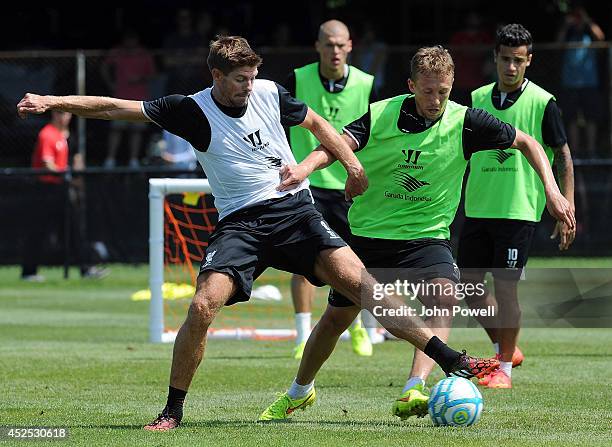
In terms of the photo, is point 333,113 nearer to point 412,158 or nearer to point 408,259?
point 412,158

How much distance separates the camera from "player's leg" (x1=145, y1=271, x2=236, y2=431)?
733 cm

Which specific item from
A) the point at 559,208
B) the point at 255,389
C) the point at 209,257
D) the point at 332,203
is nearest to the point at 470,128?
the point at 559,208

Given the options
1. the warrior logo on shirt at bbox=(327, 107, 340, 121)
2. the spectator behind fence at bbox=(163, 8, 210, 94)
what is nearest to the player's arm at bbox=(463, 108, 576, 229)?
the warrior logo on shirt at bbox=(327, 107, 340, 121)

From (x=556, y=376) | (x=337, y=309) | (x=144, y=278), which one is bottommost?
(x=144, y=278)

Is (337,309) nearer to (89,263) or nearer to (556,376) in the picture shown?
(556,376)

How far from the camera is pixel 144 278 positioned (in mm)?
18344

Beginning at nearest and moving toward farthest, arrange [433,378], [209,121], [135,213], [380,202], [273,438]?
[273,438] → [209,121] → [380,202] → [433,378] → [135,213]

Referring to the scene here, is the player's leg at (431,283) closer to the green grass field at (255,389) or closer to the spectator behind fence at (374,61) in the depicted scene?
the green grass field at (255,389)

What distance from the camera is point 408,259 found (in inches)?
314

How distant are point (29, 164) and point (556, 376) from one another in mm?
13102

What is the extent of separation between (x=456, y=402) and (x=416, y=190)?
1.38m

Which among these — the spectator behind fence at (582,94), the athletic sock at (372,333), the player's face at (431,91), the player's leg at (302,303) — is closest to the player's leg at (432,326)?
the player's face at (431,91)

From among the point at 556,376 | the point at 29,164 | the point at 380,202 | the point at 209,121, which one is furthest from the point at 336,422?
the point at 29,164

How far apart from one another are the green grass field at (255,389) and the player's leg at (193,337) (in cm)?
17
